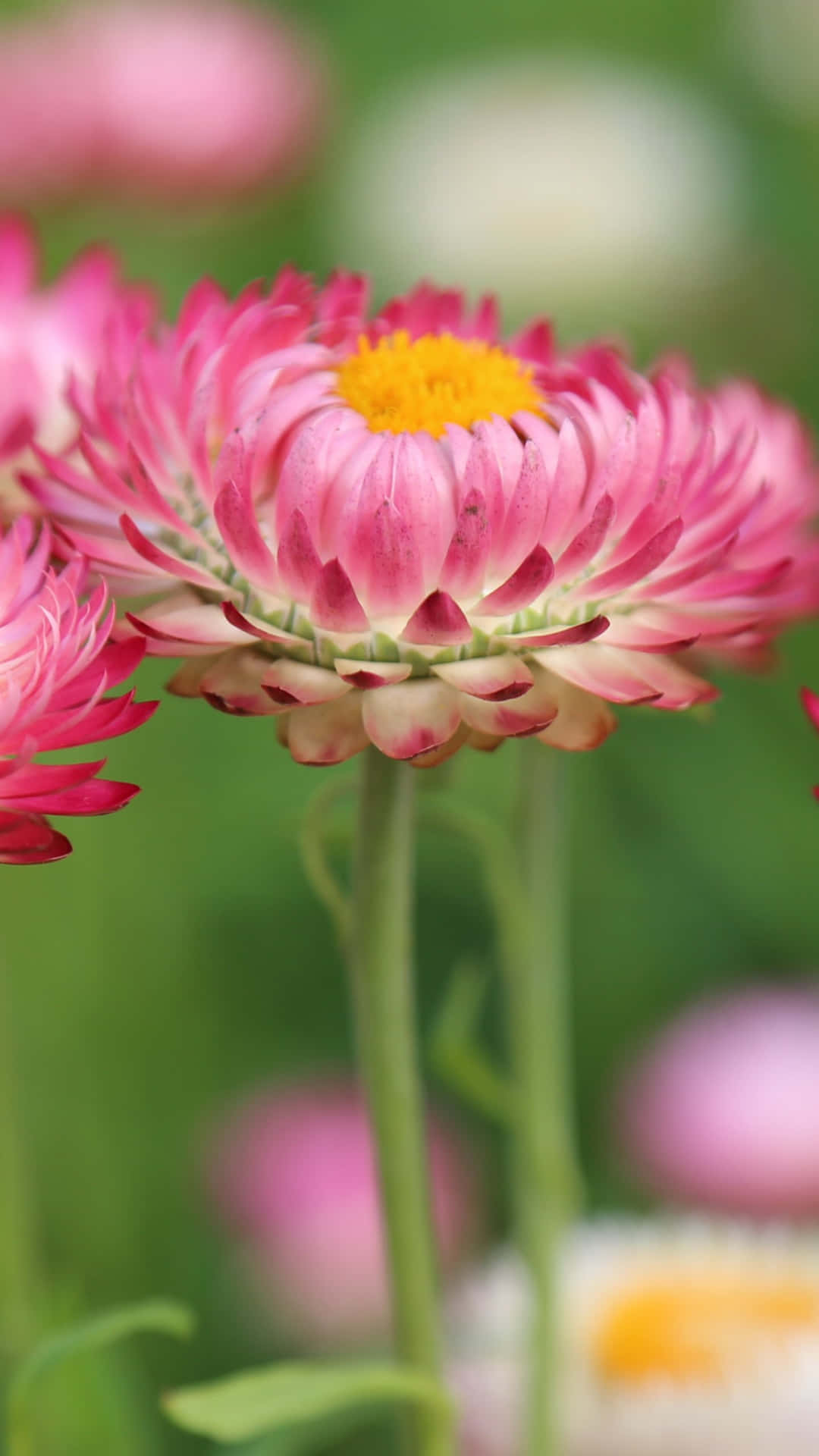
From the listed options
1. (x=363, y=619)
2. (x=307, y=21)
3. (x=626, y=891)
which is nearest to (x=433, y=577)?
(x=363, y=619)

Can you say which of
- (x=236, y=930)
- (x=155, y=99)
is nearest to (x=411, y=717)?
(x=236, y=930)

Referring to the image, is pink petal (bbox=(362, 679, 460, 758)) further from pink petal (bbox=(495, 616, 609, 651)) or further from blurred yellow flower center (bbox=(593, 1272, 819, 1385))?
blurred yellow flower center (bbox=(593, 1272, 819, 1385))

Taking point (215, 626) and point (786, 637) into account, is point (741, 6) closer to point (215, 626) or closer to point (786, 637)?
point (786, 637)

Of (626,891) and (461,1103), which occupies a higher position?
(626,891)

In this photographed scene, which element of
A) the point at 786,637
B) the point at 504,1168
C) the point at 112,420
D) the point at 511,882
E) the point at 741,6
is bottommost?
the point at 504,1168

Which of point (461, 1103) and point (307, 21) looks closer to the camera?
point (461, 1103)
